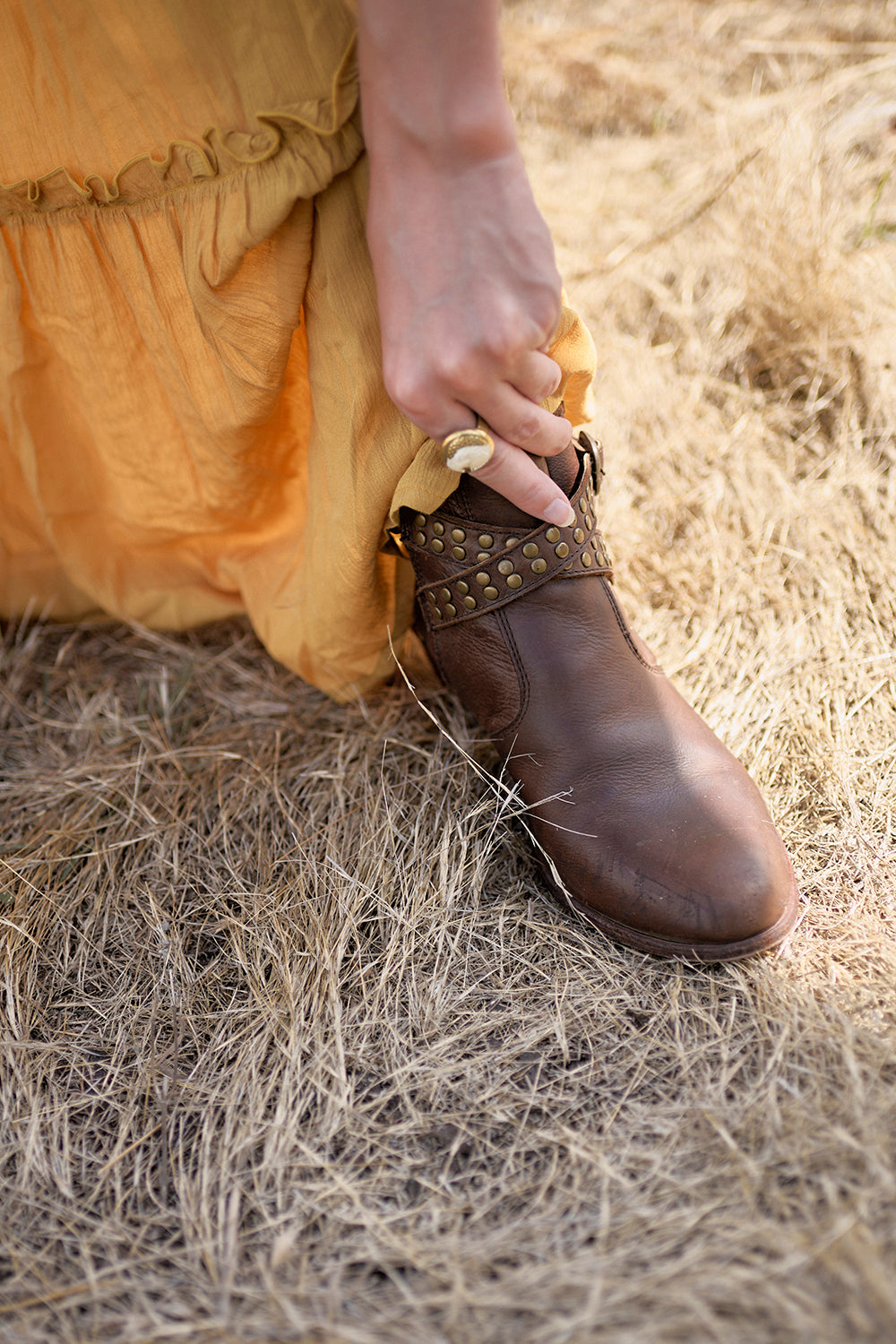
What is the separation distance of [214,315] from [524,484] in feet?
1.37

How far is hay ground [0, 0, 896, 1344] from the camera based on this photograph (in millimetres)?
678

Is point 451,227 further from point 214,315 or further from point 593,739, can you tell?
point 593,739

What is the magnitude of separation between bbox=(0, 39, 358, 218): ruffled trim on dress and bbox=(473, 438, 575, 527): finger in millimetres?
351

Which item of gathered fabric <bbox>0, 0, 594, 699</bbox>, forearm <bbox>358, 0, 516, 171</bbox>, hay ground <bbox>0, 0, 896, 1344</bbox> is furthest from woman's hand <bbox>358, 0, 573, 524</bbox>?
hay ground <bbox>0, 0, 896, 1344</bbox>

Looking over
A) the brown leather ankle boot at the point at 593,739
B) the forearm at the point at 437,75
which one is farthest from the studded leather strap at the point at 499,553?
the forearm at the point at 437,75

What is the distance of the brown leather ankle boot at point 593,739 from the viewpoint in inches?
35.7

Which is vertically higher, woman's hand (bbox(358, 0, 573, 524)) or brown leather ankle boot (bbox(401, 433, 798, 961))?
woman's hand (bbox(358, 0, 573, 524))

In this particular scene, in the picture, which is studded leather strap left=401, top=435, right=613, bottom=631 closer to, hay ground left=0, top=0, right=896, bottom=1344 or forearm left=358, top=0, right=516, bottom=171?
hay ground left=0, top=0, right=896, bottom=1344

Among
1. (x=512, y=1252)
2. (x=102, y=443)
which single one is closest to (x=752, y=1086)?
(x=512, y=1252)

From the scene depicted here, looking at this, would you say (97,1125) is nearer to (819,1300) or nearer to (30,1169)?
(30,1169)

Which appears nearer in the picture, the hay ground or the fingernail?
the hay ground

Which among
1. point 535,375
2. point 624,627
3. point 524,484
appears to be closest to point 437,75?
point 535,375

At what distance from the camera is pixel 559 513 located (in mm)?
957

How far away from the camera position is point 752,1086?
30.6 inches
